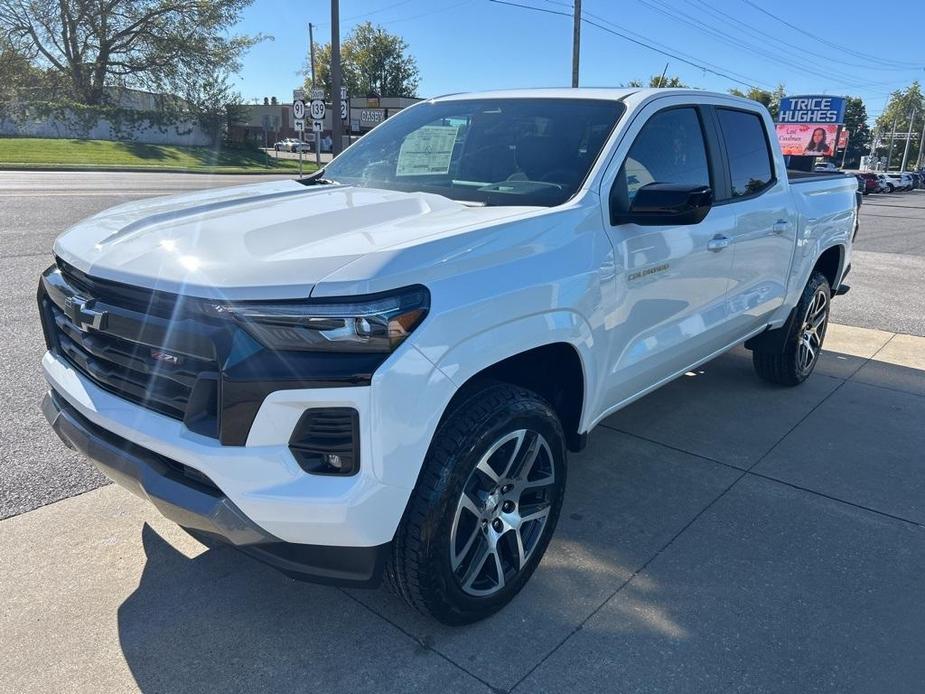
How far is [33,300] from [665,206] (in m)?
6.10

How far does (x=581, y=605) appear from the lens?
283 centimetres

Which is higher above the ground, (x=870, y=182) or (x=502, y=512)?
(x=870, y=182)

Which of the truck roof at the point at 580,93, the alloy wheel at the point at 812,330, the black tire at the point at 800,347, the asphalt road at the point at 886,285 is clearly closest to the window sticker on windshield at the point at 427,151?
the truck roof at the point at 580,93

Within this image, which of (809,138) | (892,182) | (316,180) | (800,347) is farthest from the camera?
(809,138)

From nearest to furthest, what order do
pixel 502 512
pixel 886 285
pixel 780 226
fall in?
pixel 502 512 → pixel 780 226 → pixel 886 285

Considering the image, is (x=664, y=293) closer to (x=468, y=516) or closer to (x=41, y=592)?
(x=468, y=516)

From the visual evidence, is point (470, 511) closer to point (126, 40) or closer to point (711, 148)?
point (711, 148)

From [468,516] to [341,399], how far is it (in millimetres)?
801

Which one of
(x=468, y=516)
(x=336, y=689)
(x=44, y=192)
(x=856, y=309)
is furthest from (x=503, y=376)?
(x=44, y=192)

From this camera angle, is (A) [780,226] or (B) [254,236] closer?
(B) [254,236]

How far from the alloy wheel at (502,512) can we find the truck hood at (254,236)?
0.83 metres

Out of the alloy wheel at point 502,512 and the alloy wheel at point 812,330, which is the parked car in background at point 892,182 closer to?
the alloy wheel at point 812,330

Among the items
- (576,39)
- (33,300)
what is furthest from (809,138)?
(33,300)

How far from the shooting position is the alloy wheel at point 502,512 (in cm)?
255
